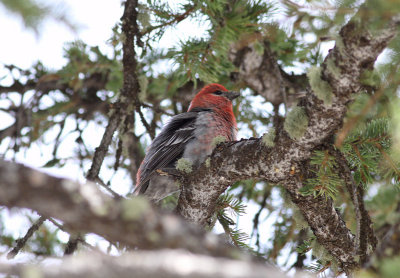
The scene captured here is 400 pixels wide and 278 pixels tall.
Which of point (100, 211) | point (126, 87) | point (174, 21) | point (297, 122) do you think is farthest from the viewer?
point (126, 87)

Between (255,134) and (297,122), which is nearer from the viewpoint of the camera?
(297,122)

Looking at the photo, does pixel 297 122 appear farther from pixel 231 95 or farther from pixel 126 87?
pixel 231 95

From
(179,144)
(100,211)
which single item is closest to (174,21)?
(179,144)

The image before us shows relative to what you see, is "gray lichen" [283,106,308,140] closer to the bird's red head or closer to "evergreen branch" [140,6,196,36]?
"evergreen branch" [140,6,196,36]

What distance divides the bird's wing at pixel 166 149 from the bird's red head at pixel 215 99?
46 cm

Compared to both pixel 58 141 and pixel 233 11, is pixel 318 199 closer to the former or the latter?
pixel 233 11

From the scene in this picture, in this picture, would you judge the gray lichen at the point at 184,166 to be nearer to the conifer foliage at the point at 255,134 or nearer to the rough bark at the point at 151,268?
the conifer foliage at the point at 255,134

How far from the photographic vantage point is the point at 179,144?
11.6 feet

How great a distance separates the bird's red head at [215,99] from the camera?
13.7ft

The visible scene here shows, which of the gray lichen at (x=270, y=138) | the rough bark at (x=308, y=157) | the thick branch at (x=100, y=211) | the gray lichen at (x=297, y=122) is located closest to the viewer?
the thick branch at (x=100, y=211)

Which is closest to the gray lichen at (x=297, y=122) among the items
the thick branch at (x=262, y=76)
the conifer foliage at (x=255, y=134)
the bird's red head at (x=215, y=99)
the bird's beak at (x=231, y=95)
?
the conifer foliage at (x=255, y=134)

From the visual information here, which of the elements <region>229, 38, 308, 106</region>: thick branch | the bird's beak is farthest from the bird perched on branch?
<region>229, 38, 308, 106</region>: thick branch

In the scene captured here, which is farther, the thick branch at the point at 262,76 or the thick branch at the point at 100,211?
the thick branch at the point at 262,76

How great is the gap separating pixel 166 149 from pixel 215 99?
1047 mm
